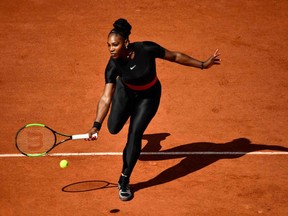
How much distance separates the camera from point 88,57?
14.2m

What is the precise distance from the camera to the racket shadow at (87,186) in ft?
33.5

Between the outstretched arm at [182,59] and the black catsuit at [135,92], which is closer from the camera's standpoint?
the black catsuit at [135,92]

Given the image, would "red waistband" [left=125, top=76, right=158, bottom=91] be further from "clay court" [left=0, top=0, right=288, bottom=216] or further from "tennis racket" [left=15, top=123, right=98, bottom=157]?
"clay court" [left=0, top=0, right=288, bottom=216]

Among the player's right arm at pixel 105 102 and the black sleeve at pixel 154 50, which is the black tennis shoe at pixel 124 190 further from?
the black sleeve at pixel 154 50

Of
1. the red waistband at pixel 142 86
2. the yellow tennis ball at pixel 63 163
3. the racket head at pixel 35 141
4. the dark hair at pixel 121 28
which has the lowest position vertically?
the yellow tennis ball at pixel 63 163

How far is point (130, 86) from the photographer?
9695 millimetres

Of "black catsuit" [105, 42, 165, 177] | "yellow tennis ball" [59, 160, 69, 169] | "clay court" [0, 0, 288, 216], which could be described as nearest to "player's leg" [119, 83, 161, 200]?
"black catsuit" [105, 42, 165, 177]

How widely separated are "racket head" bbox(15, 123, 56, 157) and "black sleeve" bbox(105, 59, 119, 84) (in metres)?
1.29

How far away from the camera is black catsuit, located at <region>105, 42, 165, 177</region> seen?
31.1ft

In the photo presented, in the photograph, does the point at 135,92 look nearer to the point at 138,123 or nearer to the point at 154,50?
the point at 138,123

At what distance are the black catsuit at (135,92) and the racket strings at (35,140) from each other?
3.52 feet

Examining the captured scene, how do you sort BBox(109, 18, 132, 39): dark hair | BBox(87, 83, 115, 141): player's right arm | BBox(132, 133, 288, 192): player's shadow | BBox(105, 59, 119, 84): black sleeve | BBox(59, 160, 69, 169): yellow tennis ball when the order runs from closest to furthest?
1. BBox(109, 18, 132, 39): dark hair
2. BBox(105, 59, 119, 84): black sleeve
3. BBox(87, 83, 115, 141): player's right arm
4. BBox(59, 160, 69, 169): yellow tennis ball
5. BBox(132, 133, 288, 192): player's shadow

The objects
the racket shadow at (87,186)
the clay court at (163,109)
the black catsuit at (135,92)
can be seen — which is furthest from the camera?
the racket shadow at (87,186)

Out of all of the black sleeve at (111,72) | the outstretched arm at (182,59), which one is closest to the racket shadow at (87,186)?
the black sleeve at (111,72)
